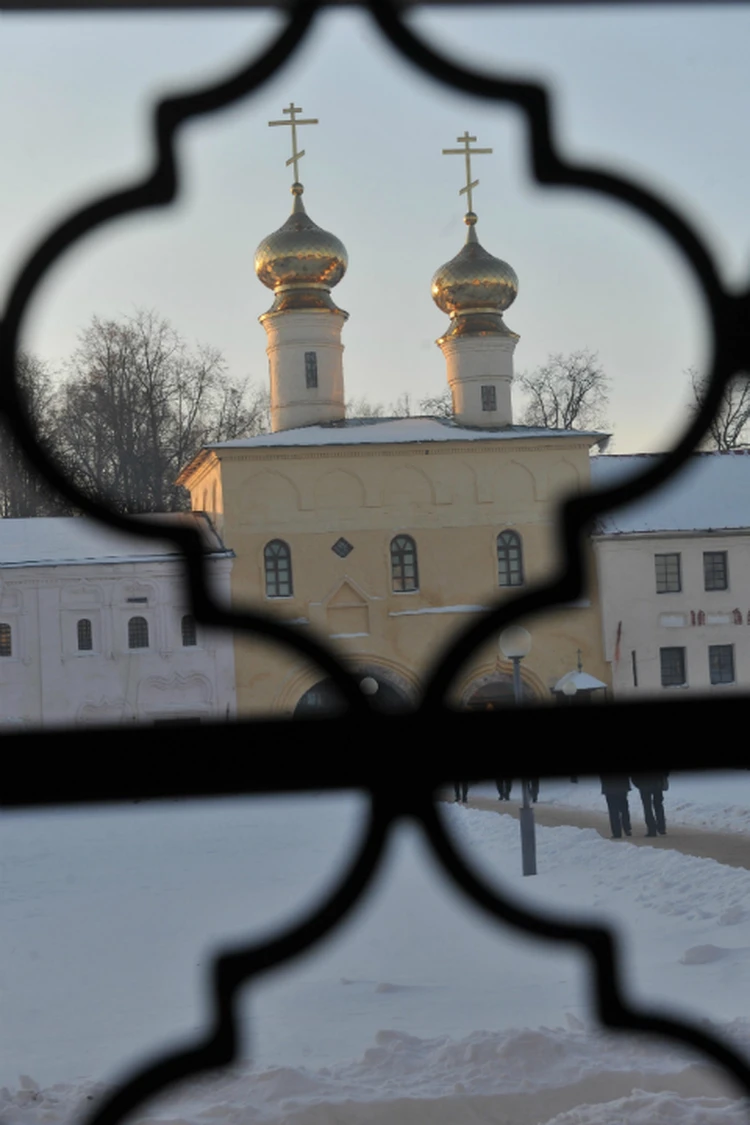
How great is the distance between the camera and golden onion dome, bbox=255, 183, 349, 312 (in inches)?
943

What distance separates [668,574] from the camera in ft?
73.9

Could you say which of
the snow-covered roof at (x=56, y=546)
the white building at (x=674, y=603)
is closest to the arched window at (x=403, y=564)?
the snow-covered roof at (x=56, y=546)

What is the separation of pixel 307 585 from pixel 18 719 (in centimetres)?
456

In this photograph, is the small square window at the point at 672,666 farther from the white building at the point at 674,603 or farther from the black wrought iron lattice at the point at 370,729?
the black wrought iron lattice at the point at 370,729

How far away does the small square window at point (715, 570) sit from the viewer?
2233cm

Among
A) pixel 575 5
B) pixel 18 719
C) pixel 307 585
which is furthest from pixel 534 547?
pixel 575 5

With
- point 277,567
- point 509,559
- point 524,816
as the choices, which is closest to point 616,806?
point 524,816

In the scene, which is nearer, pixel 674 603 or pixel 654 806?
pixel 654 806

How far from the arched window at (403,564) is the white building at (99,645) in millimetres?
2816

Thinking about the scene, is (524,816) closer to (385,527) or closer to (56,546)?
(56,546)

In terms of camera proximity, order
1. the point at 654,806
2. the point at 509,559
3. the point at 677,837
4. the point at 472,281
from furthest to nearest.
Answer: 1. the point at 472,281
2. the point at 509,559
3. the point at 654,806
4. the point at 677,837

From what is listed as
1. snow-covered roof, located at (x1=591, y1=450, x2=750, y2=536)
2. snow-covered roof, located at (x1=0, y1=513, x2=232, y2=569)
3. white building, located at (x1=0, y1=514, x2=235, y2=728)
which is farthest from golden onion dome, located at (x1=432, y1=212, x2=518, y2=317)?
white building, located at (x1=0, y1=514, x2=235, y2=728)

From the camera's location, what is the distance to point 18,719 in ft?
68.7

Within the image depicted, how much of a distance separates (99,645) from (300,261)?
6.98 metres
